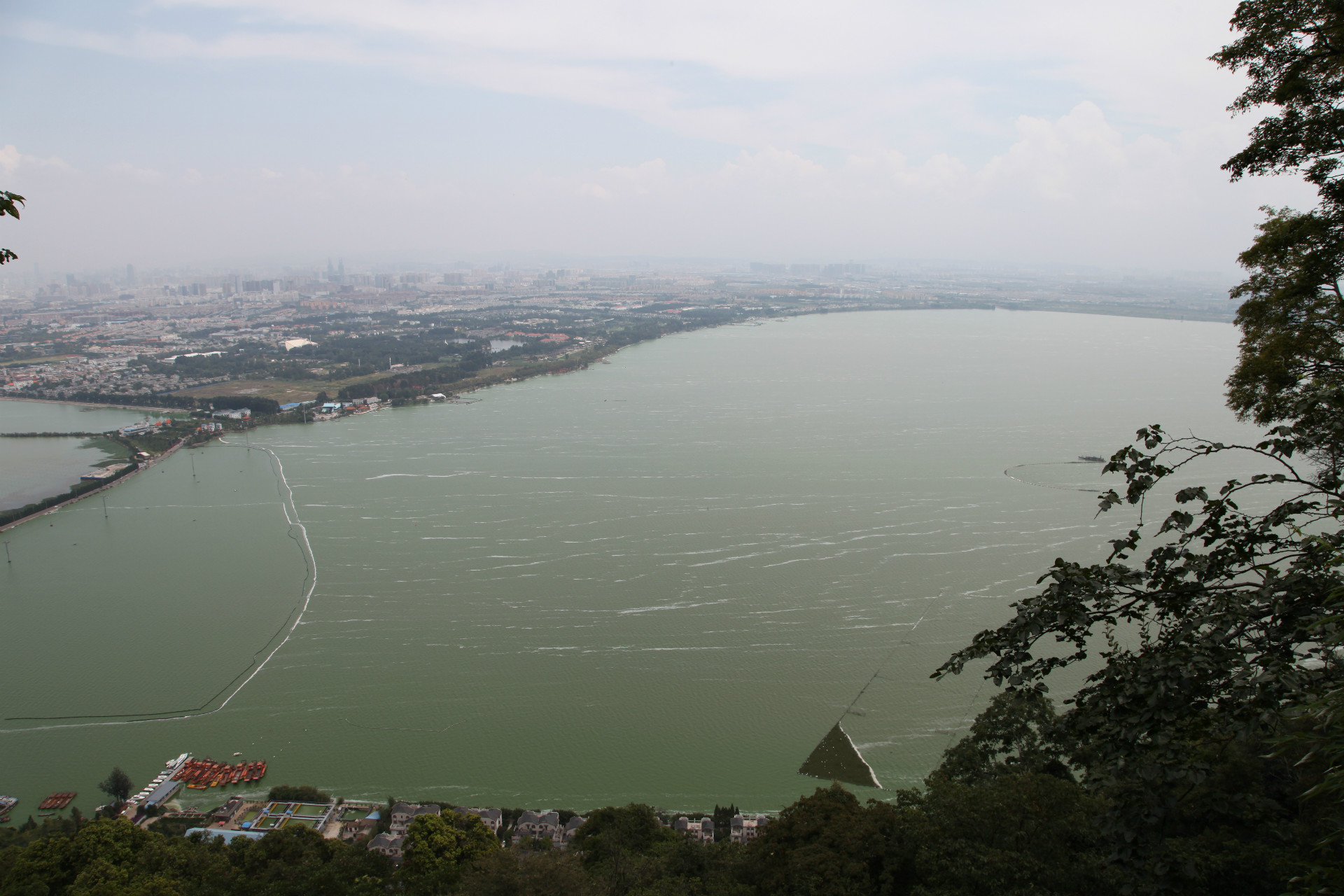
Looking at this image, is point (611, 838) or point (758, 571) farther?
point (758, 571)

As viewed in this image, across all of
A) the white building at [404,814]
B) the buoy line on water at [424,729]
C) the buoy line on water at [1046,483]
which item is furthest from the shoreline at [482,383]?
the buoy line on water at [1046,483]

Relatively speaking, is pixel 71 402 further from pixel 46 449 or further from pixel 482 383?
pixel 482 383

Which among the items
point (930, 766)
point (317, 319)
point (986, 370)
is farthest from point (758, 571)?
point (317, 319)

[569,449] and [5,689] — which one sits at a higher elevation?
[569,449]

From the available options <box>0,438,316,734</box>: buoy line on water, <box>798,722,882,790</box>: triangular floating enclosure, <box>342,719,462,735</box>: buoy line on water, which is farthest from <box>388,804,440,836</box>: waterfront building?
<box>798,722,882,790</box>: triangular floating enclosure

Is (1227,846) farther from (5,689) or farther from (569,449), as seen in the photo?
(569,449)

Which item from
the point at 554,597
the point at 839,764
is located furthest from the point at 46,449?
the point at 839,764
